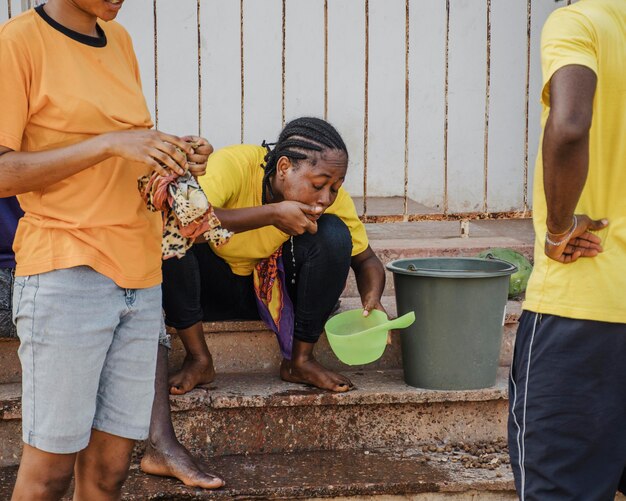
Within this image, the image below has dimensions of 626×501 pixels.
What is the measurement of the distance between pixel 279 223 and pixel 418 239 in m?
2.15

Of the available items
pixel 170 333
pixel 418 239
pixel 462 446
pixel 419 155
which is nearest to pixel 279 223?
pixel 170 333

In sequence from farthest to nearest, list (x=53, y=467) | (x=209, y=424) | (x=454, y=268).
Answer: (x=454, y=268), (x=209, y=424), (x=53, y=467)

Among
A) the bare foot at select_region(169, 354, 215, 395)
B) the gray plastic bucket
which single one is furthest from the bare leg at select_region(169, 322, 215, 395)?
the gray plastic bucket

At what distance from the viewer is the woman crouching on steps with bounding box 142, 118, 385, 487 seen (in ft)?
10.3

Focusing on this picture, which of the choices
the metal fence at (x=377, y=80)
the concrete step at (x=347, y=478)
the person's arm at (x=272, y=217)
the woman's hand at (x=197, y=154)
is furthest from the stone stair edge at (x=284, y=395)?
the metal fence at (x=377, y=80)

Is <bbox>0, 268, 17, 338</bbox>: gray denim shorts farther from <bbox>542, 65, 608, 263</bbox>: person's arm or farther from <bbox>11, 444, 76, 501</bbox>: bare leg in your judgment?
<bbox>542, 65, 608, 263</bbox>: person's arm

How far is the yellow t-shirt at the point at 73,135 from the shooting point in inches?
81.9

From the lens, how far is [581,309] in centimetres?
210

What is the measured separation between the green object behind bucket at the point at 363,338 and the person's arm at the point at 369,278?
0.07m

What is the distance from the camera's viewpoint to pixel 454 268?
3775 millimetres

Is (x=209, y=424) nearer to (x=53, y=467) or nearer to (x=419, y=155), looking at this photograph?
(x=53, y=467)

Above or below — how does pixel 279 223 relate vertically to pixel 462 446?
above

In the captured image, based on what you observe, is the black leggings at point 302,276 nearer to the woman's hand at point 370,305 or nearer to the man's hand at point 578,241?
the woman's hand at point 370,305

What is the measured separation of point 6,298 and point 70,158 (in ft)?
4.15
